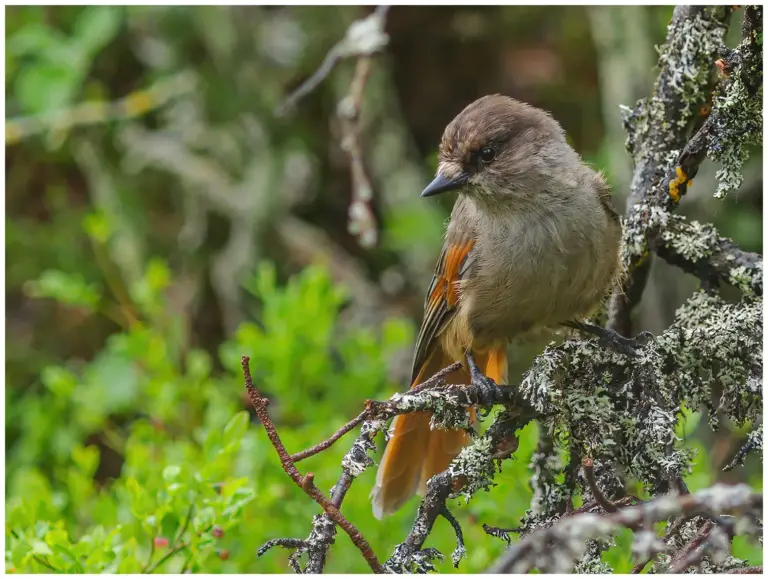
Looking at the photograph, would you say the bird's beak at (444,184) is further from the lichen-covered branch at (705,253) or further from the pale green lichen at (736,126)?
the pale green lichen at (736,126)

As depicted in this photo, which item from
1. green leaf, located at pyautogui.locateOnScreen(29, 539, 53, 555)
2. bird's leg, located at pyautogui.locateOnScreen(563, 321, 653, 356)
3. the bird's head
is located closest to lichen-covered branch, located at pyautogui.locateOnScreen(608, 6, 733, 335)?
bird's leg, located at pyautogui.locateOnScreen(563, 321, 653, 356)

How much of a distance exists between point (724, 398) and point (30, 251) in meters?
4.21

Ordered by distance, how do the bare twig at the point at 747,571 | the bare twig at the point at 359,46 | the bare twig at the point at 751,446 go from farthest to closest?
1. the bare twig at the point at 359,46
2. the bare twig at the point at 751,446
3. the bare twig at the point at 747,571

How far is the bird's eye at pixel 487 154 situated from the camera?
3049 mm

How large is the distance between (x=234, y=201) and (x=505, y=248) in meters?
2.69

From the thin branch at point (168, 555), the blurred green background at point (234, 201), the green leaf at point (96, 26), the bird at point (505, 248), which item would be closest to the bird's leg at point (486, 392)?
the bird at point (505, 248)

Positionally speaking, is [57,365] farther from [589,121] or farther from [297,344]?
[589,121]

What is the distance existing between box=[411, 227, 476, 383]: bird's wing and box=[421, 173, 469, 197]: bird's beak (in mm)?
217

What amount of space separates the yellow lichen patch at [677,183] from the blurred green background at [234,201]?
157 centimetres

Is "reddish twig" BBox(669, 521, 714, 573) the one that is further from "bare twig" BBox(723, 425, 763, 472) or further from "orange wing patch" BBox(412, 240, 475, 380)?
"orange wing patch" BBox(412, 240, 475, 380)

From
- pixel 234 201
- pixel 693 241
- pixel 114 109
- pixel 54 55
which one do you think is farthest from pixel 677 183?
pixel 114 109

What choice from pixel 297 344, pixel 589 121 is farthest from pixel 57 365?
pixel 589 121

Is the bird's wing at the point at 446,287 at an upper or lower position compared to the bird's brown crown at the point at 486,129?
lower

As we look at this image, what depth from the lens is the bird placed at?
2.97 meters
